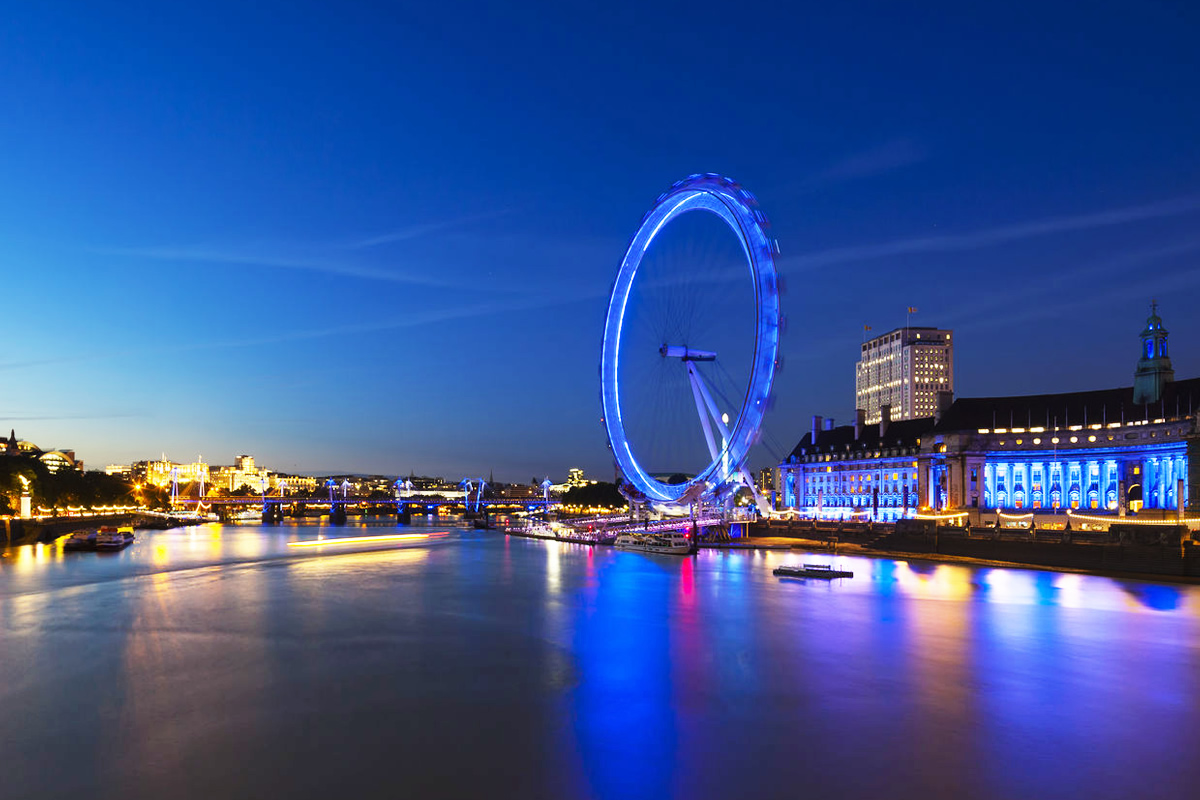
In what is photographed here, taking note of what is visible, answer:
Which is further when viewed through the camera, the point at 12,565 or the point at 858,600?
the point at 12,565

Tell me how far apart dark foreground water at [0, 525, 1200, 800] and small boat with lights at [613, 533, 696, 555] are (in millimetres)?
27590

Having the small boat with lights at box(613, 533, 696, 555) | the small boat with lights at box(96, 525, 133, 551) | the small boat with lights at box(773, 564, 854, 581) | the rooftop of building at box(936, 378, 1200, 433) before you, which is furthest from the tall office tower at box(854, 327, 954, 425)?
the small boat with lights at box(96, 525, 133, 551)

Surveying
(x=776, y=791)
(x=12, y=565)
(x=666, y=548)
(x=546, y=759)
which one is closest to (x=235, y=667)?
(x=546, y=759)

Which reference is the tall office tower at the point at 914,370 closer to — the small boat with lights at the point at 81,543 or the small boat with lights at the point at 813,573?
the small boat with lights at the point at 813,573

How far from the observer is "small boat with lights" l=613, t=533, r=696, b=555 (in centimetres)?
6831

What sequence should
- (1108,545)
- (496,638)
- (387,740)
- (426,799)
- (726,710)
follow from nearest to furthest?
(426,799), (387,740), (726,710), (496,638), (1108,545)

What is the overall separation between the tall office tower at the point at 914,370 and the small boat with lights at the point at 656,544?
93.6 m

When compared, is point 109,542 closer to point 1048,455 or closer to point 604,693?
point 604,693

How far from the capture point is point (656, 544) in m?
71.2

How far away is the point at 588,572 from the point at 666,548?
655 inches

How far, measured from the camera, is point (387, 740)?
52.6 ft

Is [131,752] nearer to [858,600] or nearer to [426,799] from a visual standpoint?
[426,799]

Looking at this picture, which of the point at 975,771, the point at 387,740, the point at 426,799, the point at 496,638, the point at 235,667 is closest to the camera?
the point at 426,799

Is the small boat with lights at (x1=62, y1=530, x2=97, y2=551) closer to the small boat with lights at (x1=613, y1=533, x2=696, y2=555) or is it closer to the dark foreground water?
the dark foreground water
